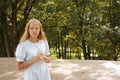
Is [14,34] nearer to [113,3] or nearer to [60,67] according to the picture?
[113,3]

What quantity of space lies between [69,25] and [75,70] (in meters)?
5.27

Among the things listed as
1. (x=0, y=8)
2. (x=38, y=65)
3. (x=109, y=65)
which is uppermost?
(x=0, y=8)

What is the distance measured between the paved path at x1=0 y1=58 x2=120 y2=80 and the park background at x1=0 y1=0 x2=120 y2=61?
370 centimetres

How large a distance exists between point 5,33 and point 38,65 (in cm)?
924

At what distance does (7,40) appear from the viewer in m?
12.9

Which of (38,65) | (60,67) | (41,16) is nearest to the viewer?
(38,65)

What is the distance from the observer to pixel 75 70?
787 cm

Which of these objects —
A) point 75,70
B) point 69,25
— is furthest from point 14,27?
point 75,70

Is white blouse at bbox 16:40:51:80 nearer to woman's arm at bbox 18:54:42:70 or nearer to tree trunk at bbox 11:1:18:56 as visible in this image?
woman's arm at bbox 18:54:42:70

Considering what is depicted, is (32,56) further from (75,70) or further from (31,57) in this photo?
(75,70)

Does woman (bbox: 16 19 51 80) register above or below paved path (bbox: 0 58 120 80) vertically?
above

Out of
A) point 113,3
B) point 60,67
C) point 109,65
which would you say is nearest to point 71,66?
point 60,67

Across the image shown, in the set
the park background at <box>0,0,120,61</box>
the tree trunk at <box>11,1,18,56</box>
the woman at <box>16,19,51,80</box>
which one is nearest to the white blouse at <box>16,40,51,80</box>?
the woman at <box>16,19,51,80</box>

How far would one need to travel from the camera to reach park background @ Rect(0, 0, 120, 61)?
12625 mm
